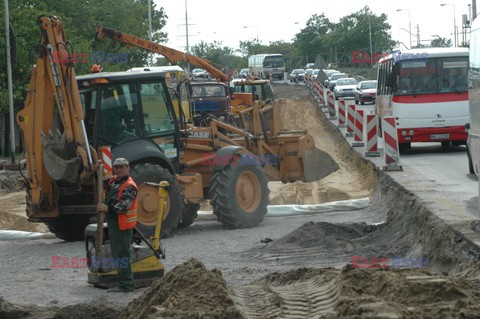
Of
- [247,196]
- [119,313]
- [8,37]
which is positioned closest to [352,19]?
[8,37]

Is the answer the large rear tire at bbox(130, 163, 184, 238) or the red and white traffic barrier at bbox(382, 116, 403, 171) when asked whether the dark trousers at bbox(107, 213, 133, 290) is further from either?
the red and white traffic barrier at bbox(382, 116, 403, 171)

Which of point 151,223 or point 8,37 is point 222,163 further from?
point 8,37

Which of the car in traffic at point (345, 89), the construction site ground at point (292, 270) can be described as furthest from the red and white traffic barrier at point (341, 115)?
the car in traffic at point (345, 89)

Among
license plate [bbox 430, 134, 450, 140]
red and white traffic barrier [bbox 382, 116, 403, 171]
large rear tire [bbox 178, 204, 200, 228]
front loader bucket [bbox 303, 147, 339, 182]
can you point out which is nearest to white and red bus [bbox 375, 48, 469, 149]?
license plate [bbox 430, 134, 450, 140]

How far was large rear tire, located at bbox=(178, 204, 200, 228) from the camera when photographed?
59.4 ft

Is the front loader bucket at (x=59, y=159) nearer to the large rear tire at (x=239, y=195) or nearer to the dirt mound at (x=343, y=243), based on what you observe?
the large rear tire at (x=239, y=195)

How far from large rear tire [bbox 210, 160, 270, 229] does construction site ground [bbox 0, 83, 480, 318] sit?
0.25 meters

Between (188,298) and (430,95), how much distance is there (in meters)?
20.0

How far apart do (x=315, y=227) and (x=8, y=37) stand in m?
20.0

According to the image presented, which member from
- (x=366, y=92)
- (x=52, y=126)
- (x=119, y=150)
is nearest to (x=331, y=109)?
(x=366, y=92)

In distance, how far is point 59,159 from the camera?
15.3 meters

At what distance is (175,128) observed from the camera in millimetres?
17000

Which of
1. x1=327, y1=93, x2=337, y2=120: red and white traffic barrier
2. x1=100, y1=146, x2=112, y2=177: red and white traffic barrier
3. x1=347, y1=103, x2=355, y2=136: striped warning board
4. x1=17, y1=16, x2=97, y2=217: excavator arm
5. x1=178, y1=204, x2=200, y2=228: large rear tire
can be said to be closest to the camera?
x1=17, y1=16, x2=97, y2=217: excavator arm

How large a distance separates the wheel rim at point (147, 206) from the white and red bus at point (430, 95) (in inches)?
515
